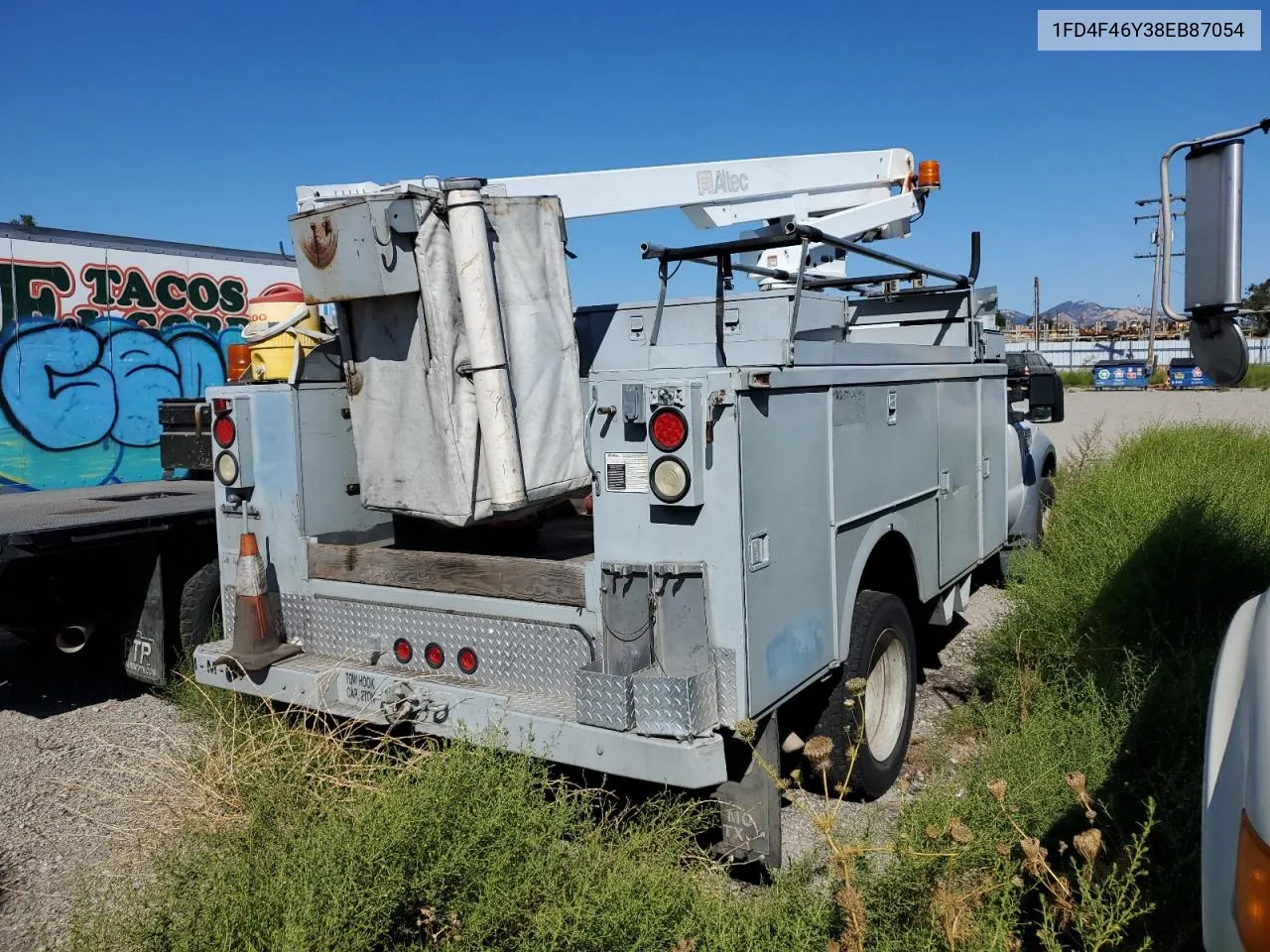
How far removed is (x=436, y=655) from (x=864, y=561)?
178cm

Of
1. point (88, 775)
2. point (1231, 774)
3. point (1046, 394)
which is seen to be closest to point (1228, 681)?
point (1231, 774)

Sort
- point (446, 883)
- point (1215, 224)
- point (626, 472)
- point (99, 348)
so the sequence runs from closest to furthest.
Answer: point (1215, 224) < point (446, 883) < point (626, 472) < point (99, 348)

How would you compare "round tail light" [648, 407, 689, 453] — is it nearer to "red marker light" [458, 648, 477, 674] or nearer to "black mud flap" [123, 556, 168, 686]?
"red marker light" [458, 648, 477, 674]

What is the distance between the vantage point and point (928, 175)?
7.88m

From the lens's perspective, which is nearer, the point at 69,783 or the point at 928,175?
the point at 69,783

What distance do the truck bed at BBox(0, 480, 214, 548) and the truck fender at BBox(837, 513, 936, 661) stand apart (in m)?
3.74

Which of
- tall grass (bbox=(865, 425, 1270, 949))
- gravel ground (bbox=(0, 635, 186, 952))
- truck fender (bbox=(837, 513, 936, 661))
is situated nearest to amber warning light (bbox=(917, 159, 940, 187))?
tall grass (bbox=(865, 425, 1270, 949))

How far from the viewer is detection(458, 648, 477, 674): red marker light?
12.9ft

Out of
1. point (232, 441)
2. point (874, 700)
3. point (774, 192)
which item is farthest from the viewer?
point (774, 192)

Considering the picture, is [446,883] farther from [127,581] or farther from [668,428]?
[127,581]

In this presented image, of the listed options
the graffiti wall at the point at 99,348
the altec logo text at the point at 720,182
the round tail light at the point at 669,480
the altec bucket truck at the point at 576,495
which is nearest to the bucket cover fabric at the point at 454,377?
the altec bucket truck at the point at 576,495

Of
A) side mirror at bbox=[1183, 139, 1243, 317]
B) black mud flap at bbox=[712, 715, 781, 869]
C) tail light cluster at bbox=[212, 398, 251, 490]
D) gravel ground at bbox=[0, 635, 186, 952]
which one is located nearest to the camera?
side mirror at bbox=[1183, 139, 1243, 317]

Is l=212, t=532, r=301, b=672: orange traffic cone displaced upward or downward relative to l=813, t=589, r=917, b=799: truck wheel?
upward

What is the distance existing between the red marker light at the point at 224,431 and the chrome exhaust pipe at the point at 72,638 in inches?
72.8
